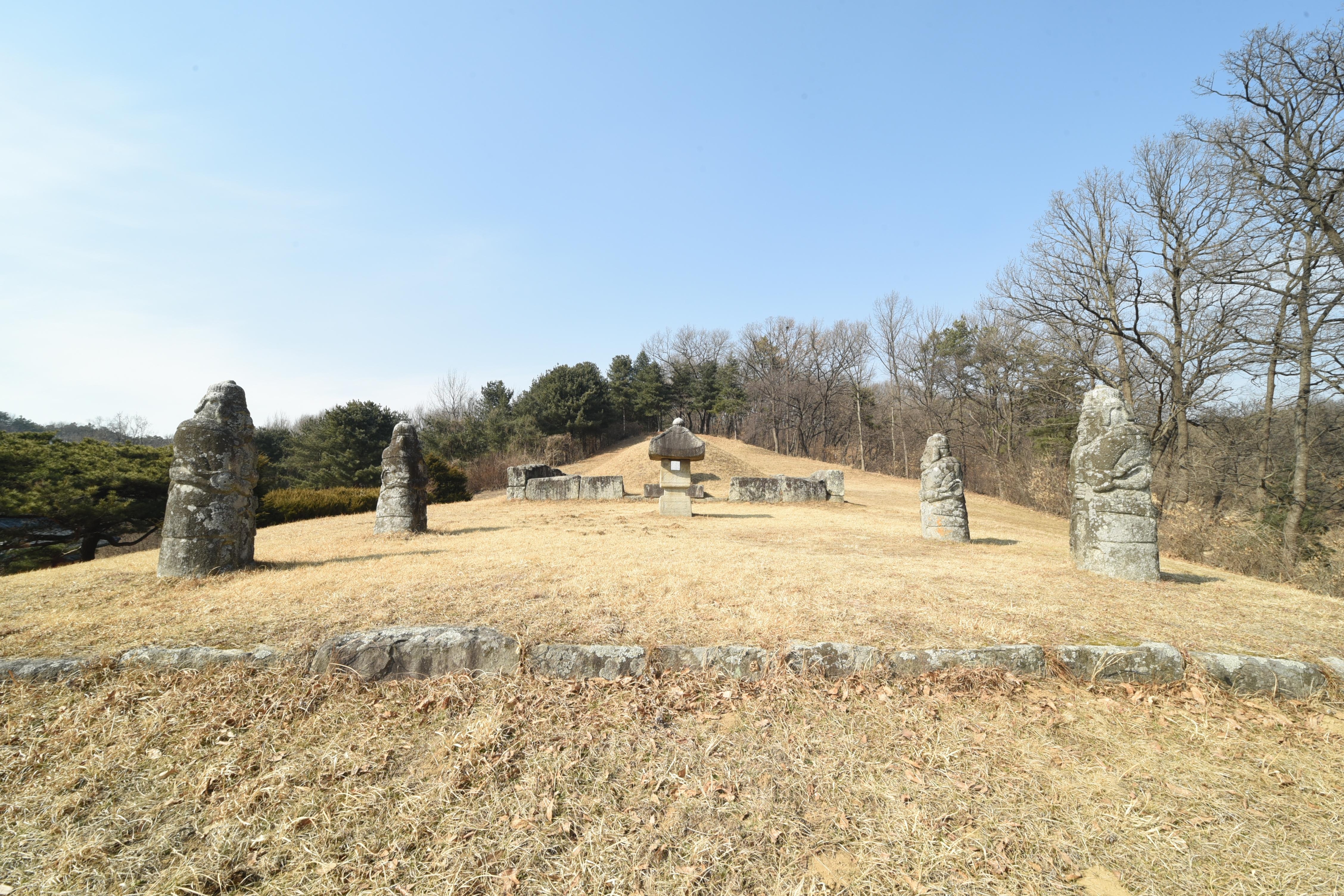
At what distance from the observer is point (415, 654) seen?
358cm

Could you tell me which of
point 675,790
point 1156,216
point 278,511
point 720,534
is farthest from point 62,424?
point 1156,216

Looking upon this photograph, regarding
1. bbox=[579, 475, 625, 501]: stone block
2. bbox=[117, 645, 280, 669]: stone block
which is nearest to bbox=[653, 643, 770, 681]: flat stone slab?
bbox=[117, 645, 280, 669]: stone block

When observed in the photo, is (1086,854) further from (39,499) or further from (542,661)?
(39,499)

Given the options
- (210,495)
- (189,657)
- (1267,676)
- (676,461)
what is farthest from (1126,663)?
(676,461)

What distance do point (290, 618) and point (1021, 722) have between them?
5.37m

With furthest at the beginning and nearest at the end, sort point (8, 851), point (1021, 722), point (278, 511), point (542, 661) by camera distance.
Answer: point (278, 511) → point (542, 661) → point (1021, 722) → point (8, 851)

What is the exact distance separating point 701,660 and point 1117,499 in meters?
5.90

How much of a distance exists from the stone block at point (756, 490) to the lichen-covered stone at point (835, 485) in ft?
6.37

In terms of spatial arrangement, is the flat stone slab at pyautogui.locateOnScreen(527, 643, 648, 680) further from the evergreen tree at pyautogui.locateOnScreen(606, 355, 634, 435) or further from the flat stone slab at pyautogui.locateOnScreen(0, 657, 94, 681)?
the evergreen tree at pyautogui.locateOnScreen(606, 355, 634, 435)

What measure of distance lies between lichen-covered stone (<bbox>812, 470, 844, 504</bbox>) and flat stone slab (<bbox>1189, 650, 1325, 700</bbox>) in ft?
45.7

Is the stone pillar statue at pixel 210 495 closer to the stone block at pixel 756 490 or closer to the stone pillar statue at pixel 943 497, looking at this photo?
the stone pillar statue at pixel 943 497

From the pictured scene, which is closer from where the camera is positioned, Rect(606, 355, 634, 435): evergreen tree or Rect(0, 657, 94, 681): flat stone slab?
Rect(0, 657, 94, 681): flat stone slab

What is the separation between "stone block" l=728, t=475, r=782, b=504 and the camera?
56.3 feet

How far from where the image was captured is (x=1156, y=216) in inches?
576
